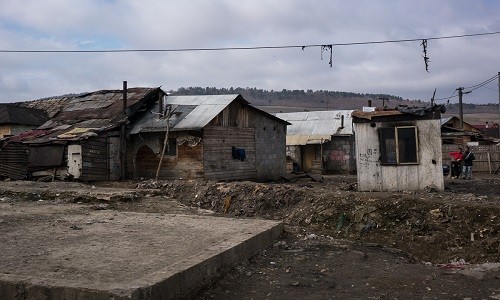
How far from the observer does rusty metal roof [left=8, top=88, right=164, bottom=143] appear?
68.9 ft

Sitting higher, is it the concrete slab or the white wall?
the white wall

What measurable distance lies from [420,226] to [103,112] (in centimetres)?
1818

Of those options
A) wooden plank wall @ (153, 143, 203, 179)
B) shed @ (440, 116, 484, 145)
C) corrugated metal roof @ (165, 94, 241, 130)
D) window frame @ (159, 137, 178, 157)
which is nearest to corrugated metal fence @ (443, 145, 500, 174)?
shed @ (440, 116, 484, 145)

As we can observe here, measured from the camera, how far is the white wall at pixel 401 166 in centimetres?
1298

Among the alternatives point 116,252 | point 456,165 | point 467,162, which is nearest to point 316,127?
point 456,165

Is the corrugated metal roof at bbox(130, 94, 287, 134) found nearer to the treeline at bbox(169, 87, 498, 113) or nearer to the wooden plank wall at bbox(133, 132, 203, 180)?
the wooden plank wall at bbox(133, 132, 203, 180)

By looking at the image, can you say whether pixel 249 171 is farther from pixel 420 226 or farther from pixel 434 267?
pixel 434 267

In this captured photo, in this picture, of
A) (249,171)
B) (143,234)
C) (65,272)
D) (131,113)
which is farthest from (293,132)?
(65,272)

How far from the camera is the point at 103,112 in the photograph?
77.2 feet

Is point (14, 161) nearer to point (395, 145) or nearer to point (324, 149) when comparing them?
point (395, 145)

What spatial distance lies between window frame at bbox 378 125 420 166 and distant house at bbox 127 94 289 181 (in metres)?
8.65

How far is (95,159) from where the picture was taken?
20359mm

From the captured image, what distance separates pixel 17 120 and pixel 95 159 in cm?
819

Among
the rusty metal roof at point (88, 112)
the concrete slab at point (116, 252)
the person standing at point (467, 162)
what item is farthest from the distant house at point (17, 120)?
the person standing at point (467, 162)
